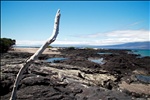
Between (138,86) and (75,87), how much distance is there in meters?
10.6

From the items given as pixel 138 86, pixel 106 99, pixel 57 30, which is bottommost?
pixel 138 86

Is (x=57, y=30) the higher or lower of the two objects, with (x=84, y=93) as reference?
higher

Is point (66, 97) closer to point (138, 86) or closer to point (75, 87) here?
point (75, 87)

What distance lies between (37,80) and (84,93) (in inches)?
133

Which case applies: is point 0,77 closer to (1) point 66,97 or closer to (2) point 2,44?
(1) point 66,97

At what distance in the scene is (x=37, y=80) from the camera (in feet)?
39.4

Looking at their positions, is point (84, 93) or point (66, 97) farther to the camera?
point (84, 93)

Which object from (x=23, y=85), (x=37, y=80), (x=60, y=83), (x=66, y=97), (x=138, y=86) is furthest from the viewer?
(x=138, y=86)

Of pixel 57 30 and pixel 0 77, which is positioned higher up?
pixel 57 30

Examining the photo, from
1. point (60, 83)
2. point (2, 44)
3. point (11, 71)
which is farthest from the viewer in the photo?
point (2, 44)

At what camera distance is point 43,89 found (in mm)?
10930

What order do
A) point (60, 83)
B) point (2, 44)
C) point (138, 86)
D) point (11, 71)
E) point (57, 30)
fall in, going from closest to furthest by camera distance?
point (57, 30) → point (60, 83) → point (11, 71) → point (138, 86) → point (2, 44)

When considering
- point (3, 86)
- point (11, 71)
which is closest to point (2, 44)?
point (11, 71)

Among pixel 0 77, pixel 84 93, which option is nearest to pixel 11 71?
pixel 0 77
